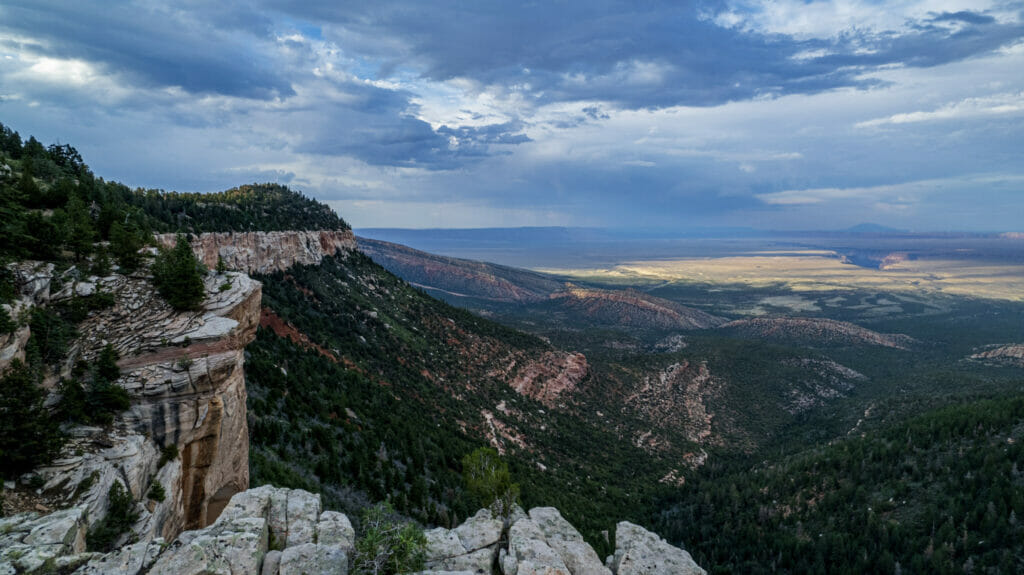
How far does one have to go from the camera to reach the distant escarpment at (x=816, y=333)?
151m

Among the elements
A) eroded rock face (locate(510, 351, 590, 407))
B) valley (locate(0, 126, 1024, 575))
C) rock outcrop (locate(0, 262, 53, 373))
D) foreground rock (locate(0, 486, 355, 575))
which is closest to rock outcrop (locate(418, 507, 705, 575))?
valley (locate(0, 126, 1024, 575))

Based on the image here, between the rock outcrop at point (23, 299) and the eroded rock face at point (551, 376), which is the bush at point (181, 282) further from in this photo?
the eroded rock face at point (551, 376)

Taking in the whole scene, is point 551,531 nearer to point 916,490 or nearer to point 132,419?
point 132,419

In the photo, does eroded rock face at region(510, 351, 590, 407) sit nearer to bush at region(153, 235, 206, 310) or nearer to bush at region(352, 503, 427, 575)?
bush at region(352, 503, 427, 575)

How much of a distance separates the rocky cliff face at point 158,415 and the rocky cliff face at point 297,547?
195 centimetres

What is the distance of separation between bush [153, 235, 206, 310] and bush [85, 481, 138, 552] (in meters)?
7.76

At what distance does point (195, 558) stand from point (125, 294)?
1187cm

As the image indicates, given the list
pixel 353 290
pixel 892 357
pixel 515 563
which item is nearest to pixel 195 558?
pixel 515 563

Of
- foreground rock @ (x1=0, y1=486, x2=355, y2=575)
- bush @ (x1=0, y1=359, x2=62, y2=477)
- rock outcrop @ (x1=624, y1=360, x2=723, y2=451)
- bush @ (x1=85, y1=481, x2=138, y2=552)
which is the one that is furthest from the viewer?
rock outcrop @ (x1=624, y1=360, x2=723, y2=451)

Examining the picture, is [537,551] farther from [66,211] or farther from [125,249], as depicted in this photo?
[66,211]

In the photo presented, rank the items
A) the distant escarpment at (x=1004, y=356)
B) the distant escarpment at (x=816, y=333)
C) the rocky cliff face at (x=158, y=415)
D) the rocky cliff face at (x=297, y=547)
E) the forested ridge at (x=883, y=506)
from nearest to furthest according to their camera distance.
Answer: the rocky cliff face at (x=297, y=547) → the rocky cliff face at (x=158, y=415) → the forested ridge at (x=883, y=506) → the distant escarpment at (x=1004, y=356) → the distant escarpment at (x=816, y=333)

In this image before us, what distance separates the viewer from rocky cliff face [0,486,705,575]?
1070cm

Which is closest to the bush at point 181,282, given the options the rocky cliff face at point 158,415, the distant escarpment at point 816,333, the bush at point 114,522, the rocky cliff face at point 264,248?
the rocky cliff face at point 158,415

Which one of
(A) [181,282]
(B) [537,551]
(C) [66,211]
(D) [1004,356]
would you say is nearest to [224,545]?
(B) [537,551]
